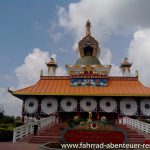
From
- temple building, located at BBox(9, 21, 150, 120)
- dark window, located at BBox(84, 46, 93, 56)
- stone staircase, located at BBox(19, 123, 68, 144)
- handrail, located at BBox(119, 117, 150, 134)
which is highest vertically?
dark window, located at BBox(84, 46, 93, 56)

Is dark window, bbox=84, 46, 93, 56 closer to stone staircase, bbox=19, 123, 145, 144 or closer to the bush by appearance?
stone staircase, bbox=19, 123, 145, 144

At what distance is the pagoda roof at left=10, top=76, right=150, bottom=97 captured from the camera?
31281 mm

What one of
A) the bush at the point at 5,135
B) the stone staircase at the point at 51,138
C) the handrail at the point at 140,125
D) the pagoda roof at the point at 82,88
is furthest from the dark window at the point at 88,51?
the bush at the point at 5,135

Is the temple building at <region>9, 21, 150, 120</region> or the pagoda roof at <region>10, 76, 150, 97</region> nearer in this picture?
the pagoda roof at <region>10, 76, 150, 97</region>

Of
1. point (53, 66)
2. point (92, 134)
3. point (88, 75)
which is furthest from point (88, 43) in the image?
point (92, 134)

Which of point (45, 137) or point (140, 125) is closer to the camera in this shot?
point (45, 137)

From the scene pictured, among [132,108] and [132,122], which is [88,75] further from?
[132,122]

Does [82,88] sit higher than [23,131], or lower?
higher

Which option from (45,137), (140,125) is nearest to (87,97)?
(140,125)

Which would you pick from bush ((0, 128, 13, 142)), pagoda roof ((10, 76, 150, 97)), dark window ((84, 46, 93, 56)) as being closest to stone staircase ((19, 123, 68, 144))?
bush ((0, 128, 13, 142))

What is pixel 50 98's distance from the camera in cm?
3281

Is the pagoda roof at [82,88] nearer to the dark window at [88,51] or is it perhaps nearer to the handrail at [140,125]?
the handrail at [140,125]

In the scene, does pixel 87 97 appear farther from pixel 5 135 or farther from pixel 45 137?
pixel 5 135

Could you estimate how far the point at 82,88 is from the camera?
32844mm
